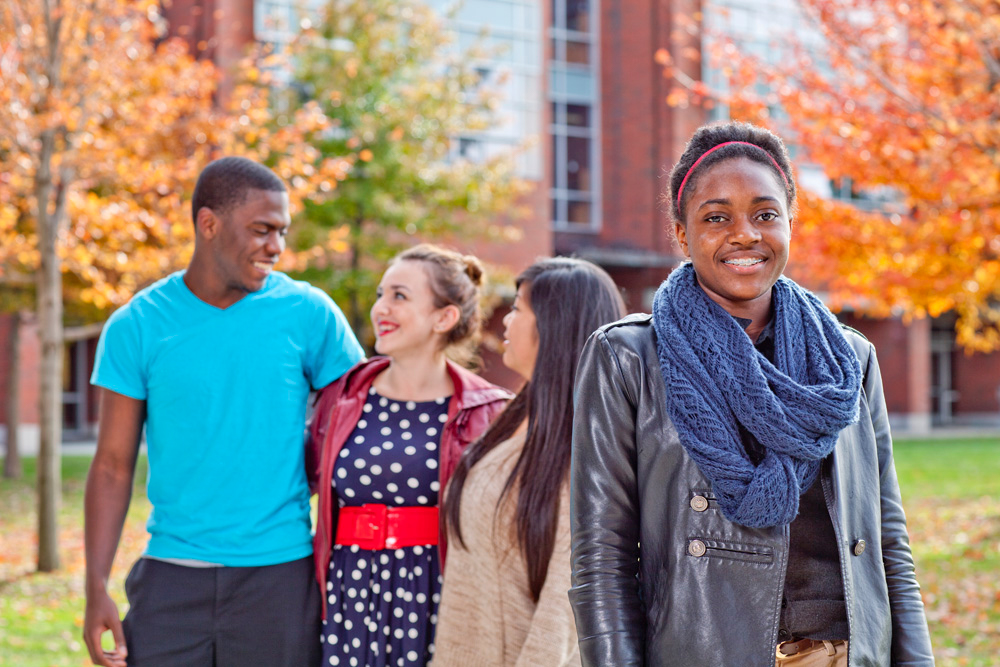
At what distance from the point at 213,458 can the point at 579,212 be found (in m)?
24.4

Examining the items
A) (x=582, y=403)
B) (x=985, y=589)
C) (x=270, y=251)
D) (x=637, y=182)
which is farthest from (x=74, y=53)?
(x=637, y=182)

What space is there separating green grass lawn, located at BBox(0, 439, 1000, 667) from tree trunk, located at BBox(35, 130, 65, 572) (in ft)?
1.33

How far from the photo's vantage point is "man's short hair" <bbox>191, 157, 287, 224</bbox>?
3.27m

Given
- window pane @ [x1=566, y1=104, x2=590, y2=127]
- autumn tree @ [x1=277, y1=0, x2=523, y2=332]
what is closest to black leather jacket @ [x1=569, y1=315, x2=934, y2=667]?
autumn tree @ [x1=277, y1=0, x2=523, y2=332]

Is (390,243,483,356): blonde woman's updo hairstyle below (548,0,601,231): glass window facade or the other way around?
below

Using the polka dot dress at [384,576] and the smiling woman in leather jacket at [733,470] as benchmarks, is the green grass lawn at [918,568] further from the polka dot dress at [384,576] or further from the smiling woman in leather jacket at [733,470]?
the smiling woman in leather jacket at [733,470]

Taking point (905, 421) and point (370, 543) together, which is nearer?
point (370, 543)

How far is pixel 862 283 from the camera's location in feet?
30.7

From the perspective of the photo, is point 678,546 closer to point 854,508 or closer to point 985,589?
point 854,508

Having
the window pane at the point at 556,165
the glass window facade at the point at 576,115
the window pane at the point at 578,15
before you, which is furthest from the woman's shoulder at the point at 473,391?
the window pane at the point at 578,15

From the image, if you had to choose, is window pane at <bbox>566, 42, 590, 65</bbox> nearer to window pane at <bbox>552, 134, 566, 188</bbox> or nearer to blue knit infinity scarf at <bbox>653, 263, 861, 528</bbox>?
window pane at <bbox>552, 134, 566, 188</bbox>

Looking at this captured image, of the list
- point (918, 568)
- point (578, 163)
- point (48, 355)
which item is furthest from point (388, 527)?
point (578, 163)

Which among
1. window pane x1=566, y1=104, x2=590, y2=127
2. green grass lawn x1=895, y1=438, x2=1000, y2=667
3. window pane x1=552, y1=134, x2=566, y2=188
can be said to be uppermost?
window pane x1=566, y1=104, x2=590, y2=127

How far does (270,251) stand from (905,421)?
29531 millimetres
